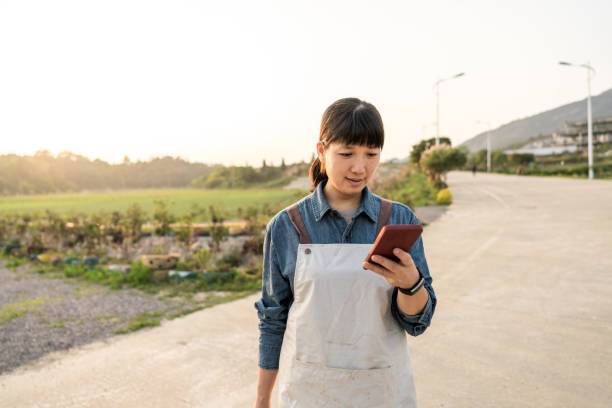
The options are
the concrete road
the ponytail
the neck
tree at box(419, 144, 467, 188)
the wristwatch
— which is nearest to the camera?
the wristwatch

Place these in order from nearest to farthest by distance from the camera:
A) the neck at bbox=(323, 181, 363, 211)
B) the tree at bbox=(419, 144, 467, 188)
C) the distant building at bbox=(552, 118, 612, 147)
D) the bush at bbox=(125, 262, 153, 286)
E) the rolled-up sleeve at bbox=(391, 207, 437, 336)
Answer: the rolled-up sleeve at bbox=(391, 207, 437, 336)
the neck at bbox=(323, 181, 363, 211)
the bush at bbox=(125, 262, 153, 286)
the tree at bbox=(419, 144, 467, 188)
the distant building at bbox=(552, 118, 612, 147)

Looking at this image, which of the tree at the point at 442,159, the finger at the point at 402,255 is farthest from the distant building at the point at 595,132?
the finger at the point at 402,255

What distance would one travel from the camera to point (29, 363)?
404cm

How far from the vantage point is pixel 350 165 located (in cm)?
149

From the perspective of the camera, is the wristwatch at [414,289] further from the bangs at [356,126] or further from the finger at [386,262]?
the bangs at [356,126]

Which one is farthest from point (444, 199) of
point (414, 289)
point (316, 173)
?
point (414, 289)

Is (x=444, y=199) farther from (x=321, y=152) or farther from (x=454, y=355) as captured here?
(x=321, y=152)

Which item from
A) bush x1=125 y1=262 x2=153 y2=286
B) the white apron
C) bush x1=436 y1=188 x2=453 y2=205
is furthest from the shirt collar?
bush x1=436 y1=188 x2=453 y2=205

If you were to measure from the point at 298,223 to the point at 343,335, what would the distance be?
368 millimetres

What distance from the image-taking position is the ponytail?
1.71 m

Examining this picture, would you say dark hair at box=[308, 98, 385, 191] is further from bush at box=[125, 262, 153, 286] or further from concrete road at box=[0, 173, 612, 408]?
bush at box=[125, 262, 153, 286]

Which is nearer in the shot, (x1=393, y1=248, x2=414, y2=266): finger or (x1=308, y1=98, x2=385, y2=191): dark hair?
(x1=393, y1=248, x2=414, y2=266): finger

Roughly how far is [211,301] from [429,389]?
10.3 feet

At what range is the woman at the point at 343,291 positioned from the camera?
143 cm
